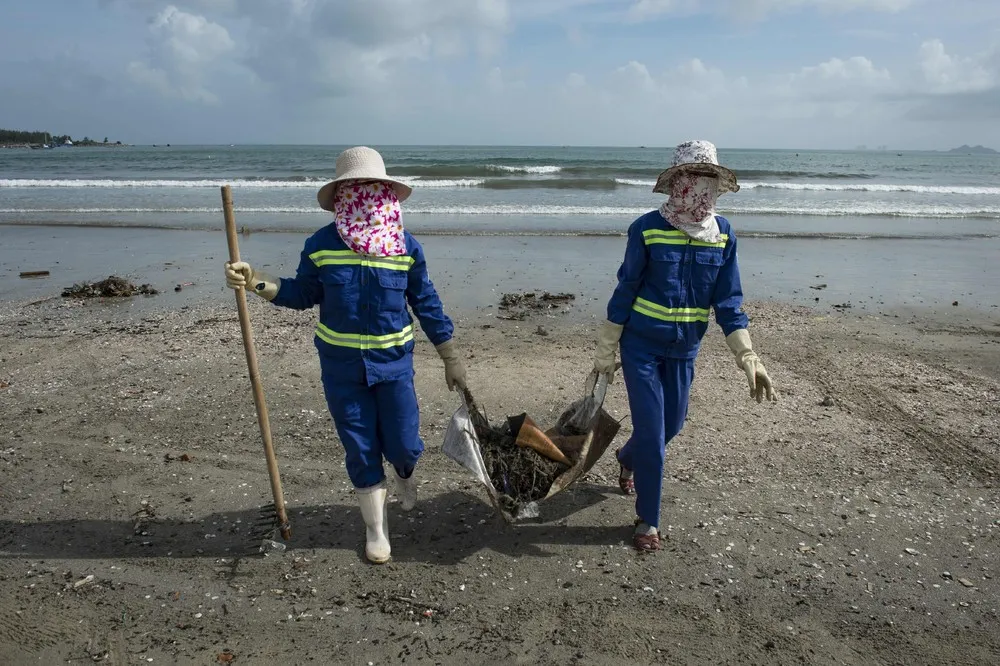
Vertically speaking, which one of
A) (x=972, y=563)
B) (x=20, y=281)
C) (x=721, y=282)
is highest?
(x=721, y=282)

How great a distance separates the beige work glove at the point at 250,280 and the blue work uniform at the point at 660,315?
69.7 inches

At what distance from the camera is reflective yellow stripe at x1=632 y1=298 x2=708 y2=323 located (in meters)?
3.56

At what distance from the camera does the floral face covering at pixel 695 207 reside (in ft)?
11.6

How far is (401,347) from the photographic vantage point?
3406 mm

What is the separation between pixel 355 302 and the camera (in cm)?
327

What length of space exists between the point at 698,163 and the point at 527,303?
5322mm

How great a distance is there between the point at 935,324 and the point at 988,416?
10.1 feet

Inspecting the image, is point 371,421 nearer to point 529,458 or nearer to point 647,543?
point 529,458

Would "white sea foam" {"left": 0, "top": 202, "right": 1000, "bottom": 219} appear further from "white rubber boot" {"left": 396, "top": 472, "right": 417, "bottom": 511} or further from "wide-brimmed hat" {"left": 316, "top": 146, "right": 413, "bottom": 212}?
"wide-brimmed hat" {"left": 316, "top": 146, "right": 413, "bottom": 212}

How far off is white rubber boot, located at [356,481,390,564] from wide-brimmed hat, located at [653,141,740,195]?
7.11 ft

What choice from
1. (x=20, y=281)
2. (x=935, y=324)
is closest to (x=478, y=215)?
(x=20, y=281)

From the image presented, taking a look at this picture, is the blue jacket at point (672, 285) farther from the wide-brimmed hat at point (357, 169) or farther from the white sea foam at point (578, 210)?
the white sea foam at point (578, 210)

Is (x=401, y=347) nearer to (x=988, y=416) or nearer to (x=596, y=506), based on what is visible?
(x=596, y=506)

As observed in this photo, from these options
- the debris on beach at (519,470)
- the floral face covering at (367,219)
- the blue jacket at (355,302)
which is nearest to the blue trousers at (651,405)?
the debris on beach at (519,470)
